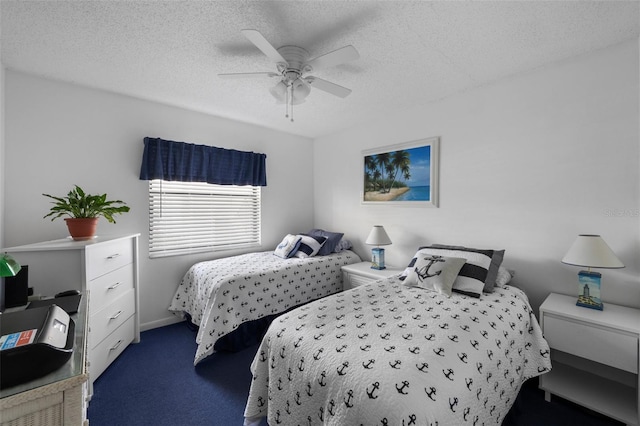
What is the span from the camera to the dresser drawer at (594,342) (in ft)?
5.00

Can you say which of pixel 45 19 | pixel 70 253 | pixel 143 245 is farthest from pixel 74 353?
pixel 143 245

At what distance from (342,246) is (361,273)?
69 centimetres

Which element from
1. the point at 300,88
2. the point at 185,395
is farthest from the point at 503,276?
the point at 185,395

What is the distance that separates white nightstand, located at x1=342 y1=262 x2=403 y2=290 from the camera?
2885mm

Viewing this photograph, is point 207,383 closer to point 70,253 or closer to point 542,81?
point 70,253

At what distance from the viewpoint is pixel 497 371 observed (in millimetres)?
1360

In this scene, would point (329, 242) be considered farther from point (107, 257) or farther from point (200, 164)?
point (107, 257)

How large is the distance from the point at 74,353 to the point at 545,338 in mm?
2566

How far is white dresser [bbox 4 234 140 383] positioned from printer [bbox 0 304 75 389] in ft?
2.39

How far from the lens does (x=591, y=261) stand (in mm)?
1724

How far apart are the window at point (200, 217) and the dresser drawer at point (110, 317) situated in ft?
1.96

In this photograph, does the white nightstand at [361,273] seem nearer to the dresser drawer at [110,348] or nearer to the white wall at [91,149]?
the white wall at [91,149]

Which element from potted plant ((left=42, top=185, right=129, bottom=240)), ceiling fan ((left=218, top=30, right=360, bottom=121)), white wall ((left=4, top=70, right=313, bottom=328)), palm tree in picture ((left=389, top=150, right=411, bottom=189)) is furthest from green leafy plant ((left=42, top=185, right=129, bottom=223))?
palm tree in picture ((left=389, top=150, right=411, bottom=189))

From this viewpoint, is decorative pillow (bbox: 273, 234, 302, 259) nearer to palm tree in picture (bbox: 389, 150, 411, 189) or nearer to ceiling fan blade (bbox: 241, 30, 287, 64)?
palm tree in picture (bbox: 389, 150, 411, 189)
